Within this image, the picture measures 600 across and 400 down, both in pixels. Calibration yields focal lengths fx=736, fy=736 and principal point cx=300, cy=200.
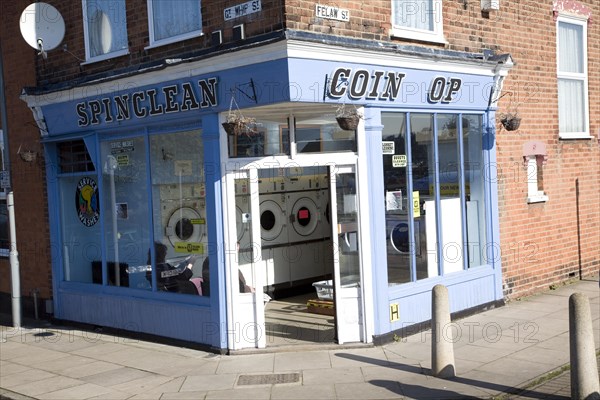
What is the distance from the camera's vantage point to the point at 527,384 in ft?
24.2

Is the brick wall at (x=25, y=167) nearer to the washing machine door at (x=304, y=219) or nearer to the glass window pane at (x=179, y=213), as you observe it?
the glass window pane at (x=179, y=213)

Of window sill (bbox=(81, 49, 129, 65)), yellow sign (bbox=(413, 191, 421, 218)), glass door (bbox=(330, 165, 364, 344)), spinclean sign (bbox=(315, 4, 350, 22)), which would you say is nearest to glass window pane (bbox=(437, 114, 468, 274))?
yellow sign (bbox=(413, 191, 421, 218))

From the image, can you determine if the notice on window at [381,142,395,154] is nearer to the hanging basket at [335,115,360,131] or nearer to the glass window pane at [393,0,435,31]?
the hanging basket at [335,115,360,131]

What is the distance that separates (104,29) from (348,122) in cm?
440

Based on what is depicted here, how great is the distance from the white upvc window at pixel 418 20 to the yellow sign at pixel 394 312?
137 inches

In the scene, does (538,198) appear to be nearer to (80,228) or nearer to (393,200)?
(393,200)

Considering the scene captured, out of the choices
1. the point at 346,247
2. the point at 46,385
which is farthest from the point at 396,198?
the point at 46,385

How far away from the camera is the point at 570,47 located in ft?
42.5

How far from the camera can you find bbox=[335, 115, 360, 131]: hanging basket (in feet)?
28.1

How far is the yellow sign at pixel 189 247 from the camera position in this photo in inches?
378

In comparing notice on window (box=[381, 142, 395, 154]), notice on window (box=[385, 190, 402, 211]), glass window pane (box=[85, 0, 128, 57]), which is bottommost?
notice on window (box=[385, 190, 402, 211])

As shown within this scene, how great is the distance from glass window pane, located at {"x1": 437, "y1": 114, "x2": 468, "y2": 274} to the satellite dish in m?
5.82

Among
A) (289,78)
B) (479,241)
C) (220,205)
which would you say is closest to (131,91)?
(220,205)

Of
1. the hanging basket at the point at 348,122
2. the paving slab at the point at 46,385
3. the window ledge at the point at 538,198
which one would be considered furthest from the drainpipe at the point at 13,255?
the window ledge at the point at 538,198
